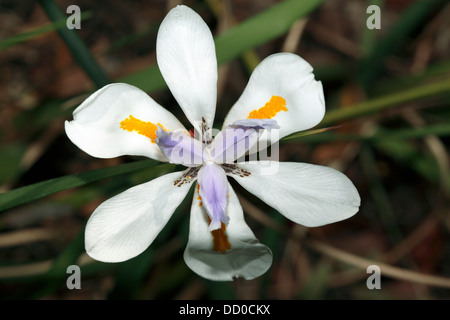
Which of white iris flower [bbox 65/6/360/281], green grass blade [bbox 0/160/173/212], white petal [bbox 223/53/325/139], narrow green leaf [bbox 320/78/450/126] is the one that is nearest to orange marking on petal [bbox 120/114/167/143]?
white iris flower [bbox 65/6/360/281]

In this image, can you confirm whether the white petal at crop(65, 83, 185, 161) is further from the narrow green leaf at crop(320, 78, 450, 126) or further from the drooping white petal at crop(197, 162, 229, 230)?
the narrow green leaf at crop(320, 78, 450, 126)

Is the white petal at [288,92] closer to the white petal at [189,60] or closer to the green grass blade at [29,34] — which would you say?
the white petal at [189,60]

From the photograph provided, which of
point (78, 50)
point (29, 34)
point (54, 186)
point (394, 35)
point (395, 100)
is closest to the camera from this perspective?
point (54, 186)

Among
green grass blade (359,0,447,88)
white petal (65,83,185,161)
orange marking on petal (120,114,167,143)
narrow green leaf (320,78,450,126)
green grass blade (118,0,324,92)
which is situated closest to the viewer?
white petal (65,83,185,161)

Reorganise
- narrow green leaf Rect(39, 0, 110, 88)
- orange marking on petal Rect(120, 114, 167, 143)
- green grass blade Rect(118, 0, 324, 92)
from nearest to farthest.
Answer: orange marking on petal Rect(120, 114, 167, 143) < narrow green leaf Rect(39, 0, 110, 88) < green grass blade Rect(118, 0, 324, 92)

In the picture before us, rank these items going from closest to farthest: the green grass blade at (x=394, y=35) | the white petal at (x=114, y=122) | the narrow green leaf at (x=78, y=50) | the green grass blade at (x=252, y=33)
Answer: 1. the white petal at (x=114, y=122)
2. the narrow green leaf at (x=78, y=50)
3. the green grass blade at (x=252, y=33)
4. the green grass blade at (x=394, y=35)

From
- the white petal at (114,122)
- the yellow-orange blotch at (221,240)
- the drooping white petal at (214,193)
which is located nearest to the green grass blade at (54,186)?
the white petal at (114,122)

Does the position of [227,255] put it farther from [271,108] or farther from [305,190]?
[271,108]

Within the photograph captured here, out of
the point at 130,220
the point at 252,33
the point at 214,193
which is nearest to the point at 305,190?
the point at 214,193
